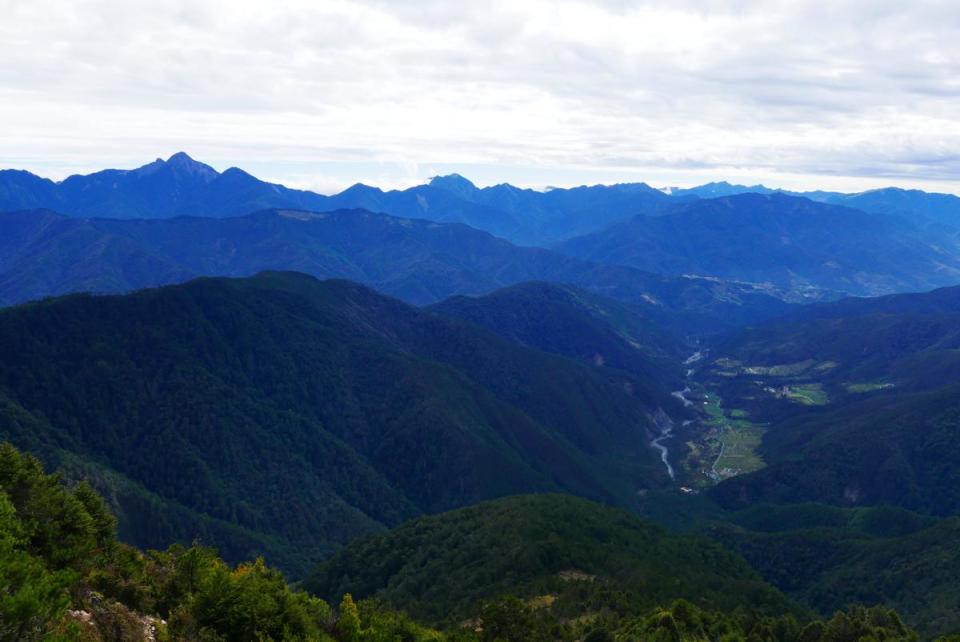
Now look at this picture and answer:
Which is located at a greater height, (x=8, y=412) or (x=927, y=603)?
(x=8, y=412)

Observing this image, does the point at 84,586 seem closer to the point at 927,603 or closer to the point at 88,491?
the point at 88,491

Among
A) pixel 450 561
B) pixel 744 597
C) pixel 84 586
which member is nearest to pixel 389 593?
pixel 450 561

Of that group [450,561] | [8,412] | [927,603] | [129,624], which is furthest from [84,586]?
[8,412]

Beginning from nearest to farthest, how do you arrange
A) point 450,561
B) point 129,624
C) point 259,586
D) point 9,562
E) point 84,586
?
1. point 9,562
2. point 129,624
3. point 84,586
4. point 259,586
5. point 450,561

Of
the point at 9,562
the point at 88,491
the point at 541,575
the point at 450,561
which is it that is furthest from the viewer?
the point at 450,561

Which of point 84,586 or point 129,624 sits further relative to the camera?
point 84,586

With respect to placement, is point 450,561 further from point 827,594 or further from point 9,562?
point 9,562

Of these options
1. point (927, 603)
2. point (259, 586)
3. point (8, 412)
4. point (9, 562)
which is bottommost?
point (927, 603)

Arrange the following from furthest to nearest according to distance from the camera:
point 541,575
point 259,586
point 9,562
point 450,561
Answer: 1. point 450,561
2. point 541,575
3. point 259,586
4. point 9,562

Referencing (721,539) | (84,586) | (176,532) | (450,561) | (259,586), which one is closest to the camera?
(84,586)
